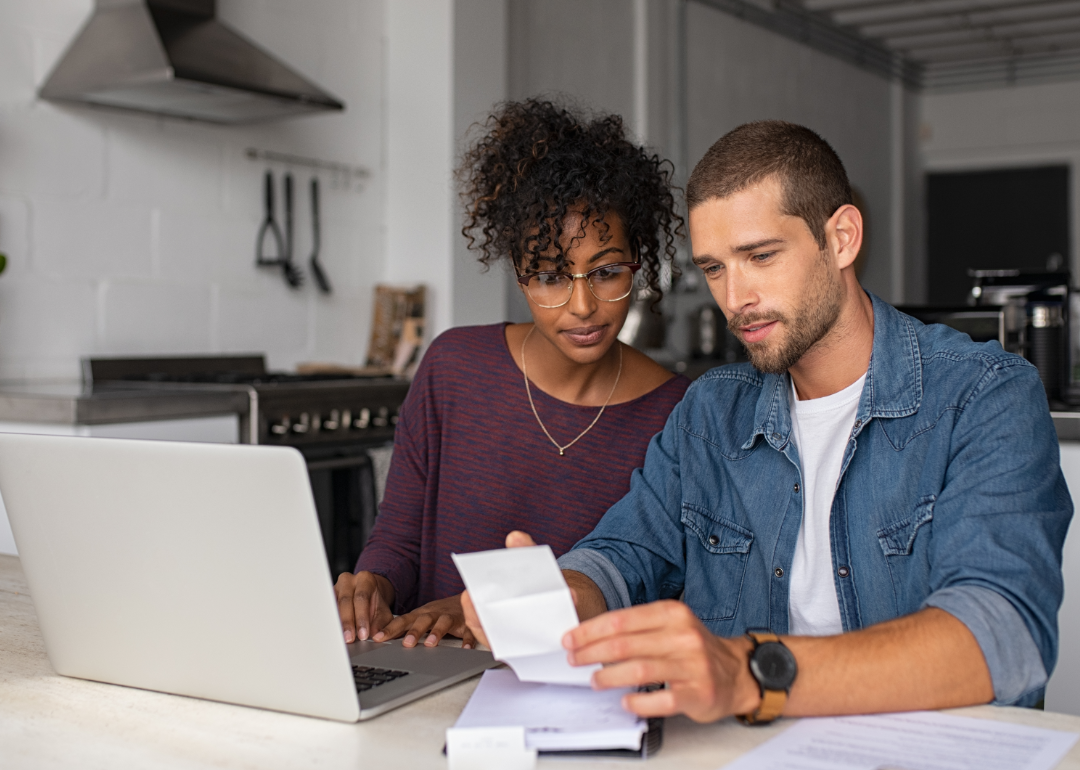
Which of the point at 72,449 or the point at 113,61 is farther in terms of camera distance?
the point at 113,61

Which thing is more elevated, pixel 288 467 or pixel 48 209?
pixel 48 209

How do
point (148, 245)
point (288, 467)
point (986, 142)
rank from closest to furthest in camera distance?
point (288, 467)
point (148, 245)
point (986, 142)

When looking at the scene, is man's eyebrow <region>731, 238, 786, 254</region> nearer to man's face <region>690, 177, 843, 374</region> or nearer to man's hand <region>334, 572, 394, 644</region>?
man's face <region>690, 177, 843, 374</region>

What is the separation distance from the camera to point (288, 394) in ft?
8.84

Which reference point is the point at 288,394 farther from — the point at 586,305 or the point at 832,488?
the point at 832,488

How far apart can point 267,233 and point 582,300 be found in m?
2.12

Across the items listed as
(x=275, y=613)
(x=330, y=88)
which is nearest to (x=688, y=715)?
(x=275, y=613)

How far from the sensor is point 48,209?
9.15 feet

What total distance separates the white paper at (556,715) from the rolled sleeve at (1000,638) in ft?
1.06

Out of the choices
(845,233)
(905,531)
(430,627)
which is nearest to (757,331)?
(845,233)

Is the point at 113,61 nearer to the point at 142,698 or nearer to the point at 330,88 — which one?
the point at 330,88

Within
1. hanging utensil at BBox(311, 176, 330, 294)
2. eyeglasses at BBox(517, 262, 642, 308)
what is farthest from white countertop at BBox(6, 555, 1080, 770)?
hanging utensil at BBox(311, 176, 330, 294)

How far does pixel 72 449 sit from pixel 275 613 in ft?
0.78

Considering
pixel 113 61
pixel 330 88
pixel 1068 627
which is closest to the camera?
pixel 1068 627
